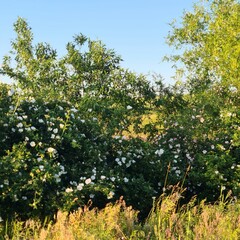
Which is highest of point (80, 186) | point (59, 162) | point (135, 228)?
point (59, 162)

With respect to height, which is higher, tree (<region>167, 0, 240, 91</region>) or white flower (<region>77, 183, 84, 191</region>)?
tree (<region>167, 0, 240, 91</region>)

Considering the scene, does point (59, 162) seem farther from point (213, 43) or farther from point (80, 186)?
point (213, 43)

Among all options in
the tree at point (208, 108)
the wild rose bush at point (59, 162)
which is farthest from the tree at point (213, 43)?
the wild rose bush at point (59, 162)

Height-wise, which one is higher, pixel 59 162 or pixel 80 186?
pixel 59 162

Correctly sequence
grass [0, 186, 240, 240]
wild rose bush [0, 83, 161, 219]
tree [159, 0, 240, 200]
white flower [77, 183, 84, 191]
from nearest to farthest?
grass [0, 186, 240, 240], wild rose bush [0, 83, 161, 219], white flower [77, 183, 84, 191], tree [159, 0, 240, 200]

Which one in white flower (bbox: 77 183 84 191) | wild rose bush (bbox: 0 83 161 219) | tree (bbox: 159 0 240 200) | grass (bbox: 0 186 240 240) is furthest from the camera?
tree (bbox: 159 0 240 200)

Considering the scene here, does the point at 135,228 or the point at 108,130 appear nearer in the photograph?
the point at 135,228

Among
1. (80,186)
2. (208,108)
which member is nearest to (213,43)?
(208,108)

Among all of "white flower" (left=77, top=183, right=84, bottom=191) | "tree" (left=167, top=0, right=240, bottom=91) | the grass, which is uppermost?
"tree" (left=167, top=0, right=240, bottom=91)

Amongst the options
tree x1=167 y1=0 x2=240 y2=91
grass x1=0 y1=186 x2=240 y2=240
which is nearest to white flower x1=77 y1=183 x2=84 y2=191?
grass x1=0 y1=186 x2=240 y2=240

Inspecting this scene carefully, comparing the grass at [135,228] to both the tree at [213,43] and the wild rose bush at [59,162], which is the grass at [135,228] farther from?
the tree at [213,43]

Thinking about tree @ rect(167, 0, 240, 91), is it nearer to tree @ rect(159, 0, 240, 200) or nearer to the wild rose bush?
tree @ rect(159, 0, 240, 200)

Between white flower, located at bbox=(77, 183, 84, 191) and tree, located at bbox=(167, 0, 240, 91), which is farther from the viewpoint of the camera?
tree, located at bbox=(167, 0, 240, 91)

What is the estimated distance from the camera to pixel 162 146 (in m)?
10.2
